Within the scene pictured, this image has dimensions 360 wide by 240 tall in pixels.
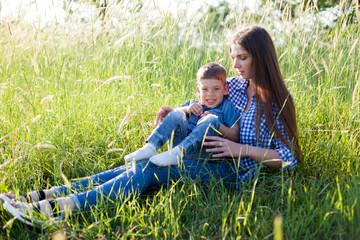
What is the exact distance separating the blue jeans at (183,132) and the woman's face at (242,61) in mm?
382

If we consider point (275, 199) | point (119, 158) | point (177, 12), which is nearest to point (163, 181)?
point (119, 158)

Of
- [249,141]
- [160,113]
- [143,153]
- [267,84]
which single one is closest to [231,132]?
[249,141]

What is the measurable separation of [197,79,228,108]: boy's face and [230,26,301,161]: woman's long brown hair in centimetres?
23

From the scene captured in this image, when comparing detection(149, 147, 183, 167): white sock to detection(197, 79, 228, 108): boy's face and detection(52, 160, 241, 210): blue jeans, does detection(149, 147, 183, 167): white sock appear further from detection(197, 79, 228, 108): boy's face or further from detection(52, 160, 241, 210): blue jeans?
detection(197, 79, 228, 108): boy's face

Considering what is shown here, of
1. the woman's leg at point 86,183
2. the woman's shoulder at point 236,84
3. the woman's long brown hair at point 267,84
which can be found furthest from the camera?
the woman's shoulder at point 236,84

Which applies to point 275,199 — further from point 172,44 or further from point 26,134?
point 172,44

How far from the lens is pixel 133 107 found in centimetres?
293

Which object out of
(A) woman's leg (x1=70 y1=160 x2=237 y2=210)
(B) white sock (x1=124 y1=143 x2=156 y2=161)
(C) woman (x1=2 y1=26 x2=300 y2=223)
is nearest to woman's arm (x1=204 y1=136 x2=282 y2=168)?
(C) woman (x1=2 y1=26 x2=300 y2=223)

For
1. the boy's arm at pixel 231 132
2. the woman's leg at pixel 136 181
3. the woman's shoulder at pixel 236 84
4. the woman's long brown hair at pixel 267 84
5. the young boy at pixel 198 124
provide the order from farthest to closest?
the woman's shoulder at pixel 236 84 → the boy's arm at pixel 231 132 → the woman's long brown hair at pixel 267 84 → the young boy at pixel 198 124 → the woman's leg at pixel 136 181

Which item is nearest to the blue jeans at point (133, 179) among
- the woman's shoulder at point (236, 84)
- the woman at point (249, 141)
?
the woman at point (249, 141)

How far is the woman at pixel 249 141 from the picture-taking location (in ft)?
7.04

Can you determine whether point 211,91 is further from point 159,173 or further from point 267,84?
point 159,173

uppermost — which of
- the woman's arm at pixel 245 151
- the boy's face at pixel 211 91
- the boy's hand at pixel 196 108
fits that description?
the boy's face at pixel 211 91

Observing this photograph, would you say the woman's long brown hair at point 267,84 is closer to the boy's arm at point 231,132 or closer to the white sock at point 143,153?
the boy's arm at point 231,132
